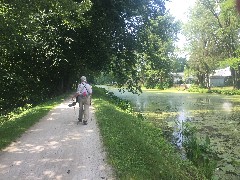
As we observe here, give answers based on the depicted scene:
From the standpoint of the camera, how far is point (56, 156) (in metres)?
9.12

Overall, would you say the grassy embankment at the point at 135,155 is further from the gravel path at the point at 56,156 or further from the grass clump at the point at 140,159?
the gravel path at the point at 56,156

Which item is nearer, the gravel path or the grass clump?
the gravel path

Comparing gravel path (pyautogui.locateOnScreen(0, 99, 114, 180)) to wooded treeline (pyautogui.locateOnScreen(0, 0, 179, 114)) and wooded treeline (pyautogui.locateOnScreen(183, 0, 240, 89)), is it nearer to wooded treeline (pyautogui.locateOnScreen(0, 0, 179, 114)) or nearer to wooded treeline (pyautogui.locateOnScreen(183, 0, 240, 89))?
wooded treeline (pyautogui.locateOnScreen(0, 0, 179, 114))

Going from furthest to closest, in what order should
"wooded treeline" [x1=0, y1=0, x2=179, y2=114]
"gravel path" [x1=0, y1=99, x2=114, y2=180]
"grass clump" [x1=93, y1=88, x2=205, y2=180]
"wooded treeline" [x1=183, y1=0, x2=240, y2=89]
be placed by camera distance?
"wooded treeline" [x1=183, y1=0, x2=240, y2=89], "wooded treeline" [x1=0, y1=0, x2=179, y2=114], "grass clump" [x1=93, y1=88, x2=205, y2=180], "gravel path" [x1=0, y1=99, x2=114, y2=180]

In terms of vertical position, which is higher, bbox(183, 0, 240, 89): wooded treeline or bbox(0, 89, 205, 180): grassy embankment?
bbox(183, 0, 240, 89): wooded treeline

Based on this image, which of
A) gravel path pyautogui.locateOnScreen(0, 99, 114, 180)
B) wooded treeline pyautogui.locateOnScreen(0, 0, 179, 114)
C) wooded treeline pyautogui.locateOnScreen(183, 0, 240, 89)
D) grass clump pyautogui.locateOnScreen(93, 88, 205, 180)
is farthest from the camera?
wooded treeline pyautogui.locateOnScreen(183, 0, 240, 89)

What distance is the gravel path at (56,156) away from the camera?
7566 millimetres

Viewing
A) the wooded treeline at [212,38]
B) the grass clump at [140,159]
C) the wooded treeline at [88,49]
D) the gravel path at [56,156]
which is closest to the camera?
the gravel path at [56,156]

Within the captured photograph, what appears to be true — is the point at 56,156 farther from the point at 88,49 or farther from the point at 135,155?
the point at 88,49

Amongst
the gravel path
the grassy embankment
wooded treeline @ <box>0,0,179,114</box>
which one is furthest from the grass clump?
wooded treeline @ <box>0,0,179,114</box>

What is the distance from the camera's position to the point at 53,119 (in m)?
16.2

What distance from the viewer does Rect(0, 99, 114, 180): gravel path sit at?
7566 millimetres

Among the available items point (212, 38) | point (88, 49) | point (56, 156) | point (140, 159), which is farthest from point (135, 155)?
point (212, 38)

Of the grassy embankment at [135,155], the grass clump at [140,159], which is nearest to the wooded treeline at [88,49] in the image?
the grassy embankment at [135,155]
